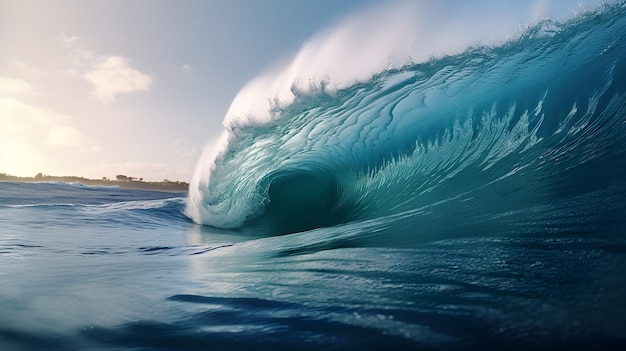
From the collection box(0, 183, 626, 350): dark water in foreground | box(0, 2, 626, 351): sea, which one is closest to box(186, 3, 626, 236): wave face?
box(0, 2, 626, 351): sea

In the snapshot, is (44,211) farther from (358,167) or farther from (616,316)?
(616,316)

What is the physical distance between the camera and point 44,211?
8438 millimetres

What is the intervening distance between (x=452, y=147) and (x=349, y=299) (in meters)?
4.60

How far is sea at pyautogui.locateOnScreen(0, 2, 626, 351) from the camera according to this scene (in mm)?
1393

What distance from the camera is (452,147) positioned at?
5734 millimetres

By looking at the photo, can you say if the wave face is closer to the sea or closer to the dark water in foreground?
the sea

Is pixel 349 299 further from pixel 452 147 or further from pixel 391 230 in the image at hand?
pixel 452 147

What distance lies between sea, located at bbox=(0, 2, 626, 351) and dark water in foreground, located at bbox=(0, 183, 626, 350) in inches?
0.4

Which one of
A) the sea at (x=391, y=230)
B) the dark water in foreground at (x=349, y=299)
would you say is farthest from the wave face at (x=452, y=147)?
the dark water in foreground at (x=349, y=299)

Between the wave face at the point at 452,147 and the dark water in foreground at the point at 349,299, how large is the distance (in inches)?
19.7

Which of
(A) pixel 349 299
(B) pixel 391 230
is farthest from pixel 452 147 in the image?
(A) pixel 349 299

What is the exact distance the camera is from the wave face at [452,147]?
10.4ft

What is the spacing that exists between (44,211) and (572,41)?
10391 millimetres

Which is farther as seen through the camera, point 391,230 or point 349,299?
point 391,230
